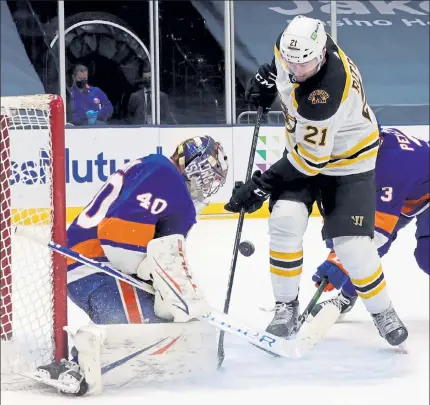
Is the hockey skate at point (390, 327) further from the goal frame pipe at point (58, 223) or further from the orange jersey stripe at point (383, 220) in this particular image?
the goal frame pipe at point (58, 223)

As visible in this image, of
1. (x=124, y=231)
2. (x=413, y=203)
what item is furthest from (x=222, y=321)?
(x=413, y=203)

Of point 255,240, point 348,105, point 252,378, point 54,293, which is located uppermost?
point 348,105

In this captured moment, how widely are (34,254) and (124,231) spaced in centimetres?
43

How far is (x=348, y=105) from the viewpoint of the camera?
269 cm

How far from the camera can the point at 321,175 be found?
287 cm

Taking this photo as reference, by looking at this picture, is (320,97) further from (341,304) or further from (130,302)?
(341,304)

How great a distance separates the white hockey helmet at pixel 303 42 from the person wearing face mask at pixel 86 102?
3802 mm

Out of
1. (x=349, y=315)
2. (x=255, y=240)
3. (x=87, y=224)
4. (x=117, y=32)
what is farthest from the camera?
(x=117, y=32)

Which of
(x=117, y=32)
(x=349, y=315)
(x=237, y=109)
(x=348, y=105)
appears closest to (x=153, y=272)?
(x=348, y=105)

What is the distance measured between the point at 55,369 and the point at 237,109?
4.45m

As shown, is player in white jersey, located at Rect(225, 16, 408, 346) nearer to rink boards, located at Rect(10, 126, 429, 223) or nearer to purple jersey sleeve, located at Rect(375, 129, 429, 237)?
purple jersey sleeve, located at Rect(375, 129, 429, 237)

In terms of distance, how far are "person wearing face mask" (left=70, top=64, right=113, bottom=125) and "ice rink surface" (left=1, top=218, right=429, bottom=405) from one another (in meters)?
2.81

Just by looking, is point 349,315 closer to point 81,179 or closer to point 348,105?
point 348,105

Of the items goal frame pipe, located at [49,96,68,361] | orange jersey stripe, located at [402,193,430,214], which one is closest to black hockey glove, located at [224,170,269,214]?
orange jersey stripe, located at [402,193,430,214]
